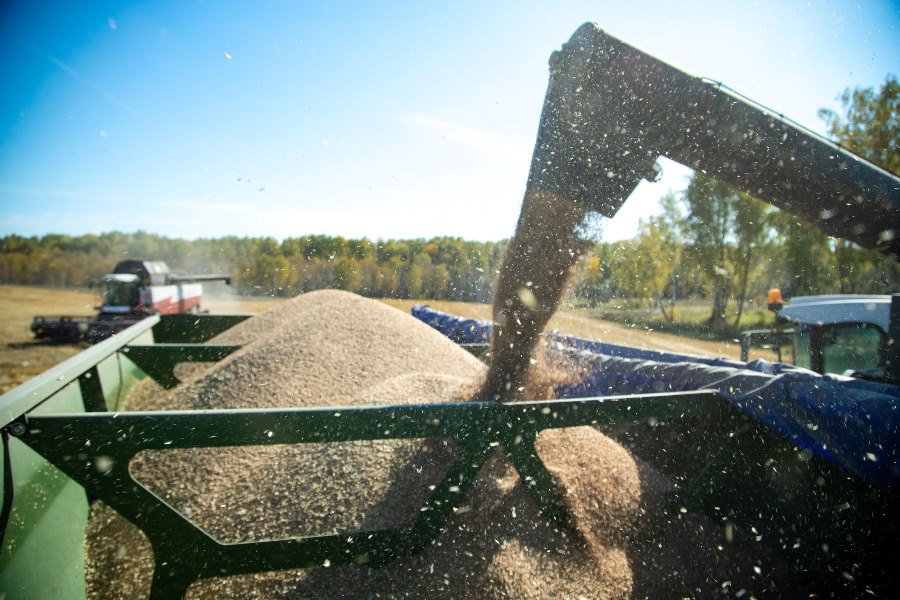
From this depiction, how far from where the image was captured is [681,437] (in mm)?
2166

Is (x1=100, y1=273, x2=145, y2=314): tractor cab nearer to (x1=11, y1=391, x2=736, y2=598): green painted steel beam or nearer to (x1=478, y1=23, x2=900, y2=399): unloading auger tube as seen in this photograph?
(x1=11, y1=391, x2=736, y2=598): green painted steel beam

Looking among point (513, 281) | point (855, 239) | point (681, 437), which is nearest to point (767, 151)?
point (855, 239)

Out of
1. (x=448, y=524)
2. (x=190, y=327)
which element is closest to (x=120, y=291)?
(x=190, y=327)

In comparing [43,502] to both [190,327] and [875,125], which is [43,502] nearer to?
[190,327]

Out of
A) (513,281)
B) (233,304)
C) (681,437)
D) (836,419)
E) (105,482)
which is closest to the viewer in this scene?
(105,482)

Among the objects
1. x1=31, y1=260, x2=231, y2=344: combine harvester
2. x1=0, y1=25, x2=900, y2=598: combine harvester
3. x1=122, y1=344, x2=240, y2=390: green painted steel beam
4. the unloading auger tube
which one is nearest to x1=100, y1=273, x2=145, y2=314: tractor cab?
x1=31, y1=260, x2=231, y2=344: combine harvester

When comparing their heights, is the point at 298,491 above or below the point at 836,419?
below

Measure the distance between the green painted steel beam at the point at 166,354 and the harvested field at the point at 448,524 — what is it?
1028 mm

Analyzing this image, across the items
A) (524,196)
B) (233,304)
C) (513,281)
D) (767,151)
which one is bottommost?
(233,304)

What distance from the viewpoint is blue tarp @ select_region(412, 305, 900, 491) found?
4.72ft

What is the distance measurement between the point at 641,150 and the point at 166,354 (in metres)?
3.08

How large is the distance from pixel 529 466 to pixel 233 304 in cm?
2218

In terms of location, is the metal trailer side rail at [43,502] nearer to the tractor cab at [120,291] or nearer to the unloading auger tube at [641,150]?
the unloading auger tube at [641,150]

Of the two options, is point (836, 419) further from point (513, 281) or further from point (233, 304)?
point (233, 304)
